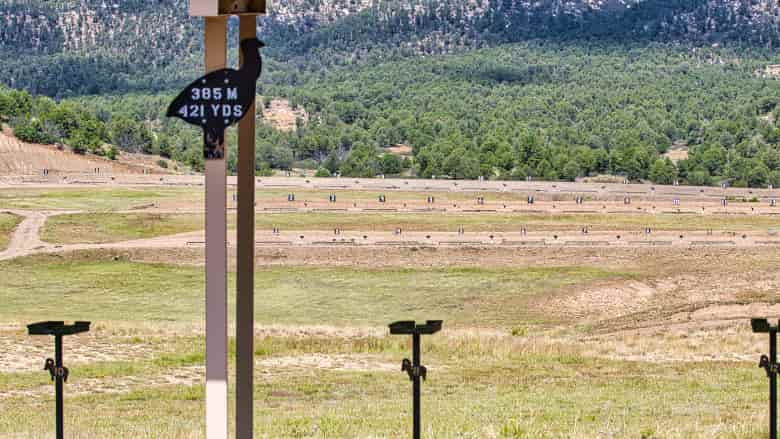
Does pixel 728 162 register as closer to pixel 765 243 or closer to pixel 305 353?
pixel 765 243

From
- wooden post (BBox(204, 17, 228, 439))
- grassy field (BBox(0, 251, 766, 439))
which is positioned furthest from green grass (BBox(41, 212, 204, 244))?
wooden post (BBox(204, 17, 228, 439))

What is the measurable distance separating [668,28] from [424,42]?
24.7 metres

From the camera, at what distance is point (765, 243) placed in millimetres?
39219

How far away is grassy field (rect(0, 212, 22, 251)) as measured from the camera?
3797cm

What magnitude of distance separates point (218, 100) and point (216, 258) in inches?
19.2

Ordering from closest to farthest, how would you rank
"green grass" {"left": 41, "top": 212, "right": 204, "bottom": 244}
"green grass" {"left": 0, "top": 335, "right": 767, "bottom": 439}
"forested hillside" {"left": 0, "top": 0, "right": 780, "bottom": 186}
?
1. "green grass" {"left": 0, "top": 335, "right": 767, "bottom": 439}
2. "green grass" {"left": 41, "top": 212, "right": 204, "bottom": 244}
3. "forested hillside" {"left": 0, "top": 0, "right": 780, "bottom": 186}

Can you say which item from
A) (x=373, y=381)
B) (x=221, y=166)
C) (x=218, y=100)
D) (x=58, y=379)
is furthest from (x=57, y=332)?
(x=373, y=381)

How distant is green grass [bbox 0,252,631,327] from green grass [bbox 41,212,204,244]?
12.1ft

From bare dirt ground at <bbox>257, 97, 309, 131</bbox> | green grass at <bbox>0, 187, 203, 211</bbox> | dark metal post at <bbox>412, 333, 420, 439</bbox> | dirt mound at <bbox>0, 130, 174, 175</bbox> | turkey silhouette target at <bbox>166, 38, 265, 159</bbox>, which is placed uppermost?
turkey silhouette target at <bbox>166, 38, 265, 159</bbox>

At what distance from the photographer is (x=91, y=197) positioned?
156ft

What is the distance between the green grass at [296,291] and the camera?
26625mm

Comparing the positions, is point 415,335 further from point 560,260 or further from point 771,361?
point 560,260

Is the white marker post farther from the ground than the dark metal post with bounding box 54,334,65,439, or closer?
farther from the ground

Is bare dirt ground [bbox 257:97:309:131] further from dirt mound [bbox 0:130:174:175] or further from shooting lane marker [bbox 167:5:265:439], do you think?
shooting lane marker [bbox 167:5:265:439]
